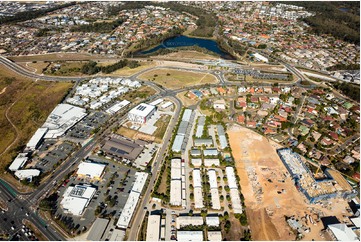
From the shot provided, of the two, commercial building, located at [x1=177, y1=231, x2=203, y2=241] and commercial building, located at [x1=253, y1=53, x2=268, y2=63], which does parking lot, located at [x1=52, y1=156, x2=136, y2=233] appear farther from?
commercial building, located at [x1=253, y1=53, x2=268, y2=63]

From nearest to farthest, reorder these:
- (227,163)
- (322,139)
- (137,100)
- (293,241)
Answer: (293,241), (227,163), (322,139), (137,100)

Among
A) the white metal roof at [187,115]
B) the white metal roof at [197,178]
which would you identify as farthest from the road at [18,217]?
the white metal roof at [187,115]

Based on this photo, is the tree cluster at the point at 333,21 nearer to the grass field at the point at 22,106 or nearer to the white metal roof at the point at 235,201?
the white metal roof at the point at 235,201

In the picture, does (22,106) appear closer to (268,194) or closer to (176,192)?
(176,192)

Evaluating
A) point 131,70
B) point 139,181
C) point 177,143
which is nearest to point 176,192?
point 139,181

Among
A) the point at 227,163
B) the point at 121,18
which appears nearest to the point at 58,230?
the point at 227,163

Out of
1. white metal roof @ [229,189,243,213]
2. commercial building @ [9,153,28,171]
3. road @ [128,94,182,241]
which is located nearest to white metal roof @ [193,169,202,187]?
white metal roof @ [229,189,243,213]

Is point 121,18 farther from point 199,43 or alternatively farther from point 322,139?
point 322,139
